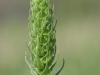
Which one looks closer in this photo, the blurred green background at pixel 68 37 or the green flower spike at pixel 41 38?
the green flower spike at pixel 41 38

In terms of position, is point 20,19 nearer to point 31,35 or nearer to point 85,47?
point 85,47

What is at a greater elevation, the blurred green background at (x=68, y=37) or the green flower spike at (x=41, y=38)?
the green flower spike at (x=41, y=38)

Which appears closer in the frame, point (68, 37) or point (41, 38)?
point (41, 38)

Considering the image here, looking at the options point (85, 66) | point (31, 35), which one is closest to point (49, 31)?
point (31, 35)

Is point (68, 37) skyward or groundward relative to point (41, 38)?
groundward

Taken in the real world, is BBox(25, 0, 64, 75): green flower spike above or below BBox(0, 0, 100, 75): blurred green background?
above
